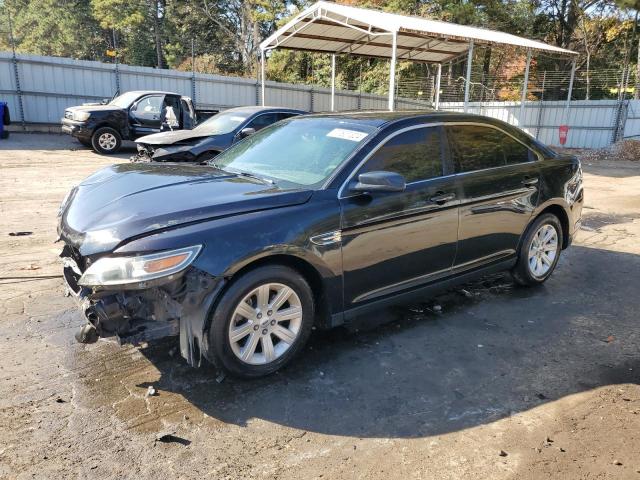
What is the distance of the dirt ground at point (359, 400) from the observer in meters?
2.69

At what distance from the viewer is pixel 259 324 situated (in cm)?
332

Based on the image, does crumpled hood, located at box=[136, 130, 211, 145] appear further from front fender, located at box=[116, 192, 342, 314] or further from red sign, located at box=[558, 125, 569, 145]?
red sign, located at box=[558, 125, 569, 145]

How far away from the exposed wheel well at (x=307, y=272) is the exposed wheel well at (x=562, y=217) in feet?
9.26

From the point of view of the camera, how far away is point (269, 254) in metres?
3.24

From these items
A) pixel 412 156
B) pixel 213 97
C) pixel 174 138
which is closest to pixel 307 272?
pixel 412 156

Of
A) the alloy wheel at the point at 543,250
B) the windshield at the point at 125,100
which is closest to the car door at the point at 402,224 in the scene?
the alloy wheel at the point at 543,250

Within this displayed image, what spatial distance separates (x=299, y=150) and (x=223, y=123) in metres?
6.44

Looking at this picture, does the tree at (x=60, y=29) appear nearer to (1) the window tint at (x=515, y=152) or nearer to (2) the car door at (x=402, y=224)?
(1) the window tint at (x=515, y=152)

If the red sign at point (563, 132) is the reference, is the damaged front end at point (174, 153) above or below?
above

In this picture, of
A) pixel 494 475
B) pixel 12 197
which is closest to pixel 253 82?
pixel 12 197

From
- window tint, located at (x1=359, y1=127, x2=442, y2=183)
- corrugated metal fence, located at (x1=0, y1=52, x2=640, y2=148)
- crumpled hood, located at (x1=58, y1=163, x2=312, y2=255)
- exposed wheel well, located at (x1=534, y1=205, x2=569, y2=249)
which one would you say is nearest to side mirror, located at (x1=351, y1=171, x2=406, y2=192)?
window tint, located at (x1=359, y1=127, x2=442, y2=183)

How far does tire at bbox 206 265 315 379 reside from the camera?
10.3 ft

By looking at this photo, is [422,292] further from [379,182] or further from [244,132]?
[244,132]

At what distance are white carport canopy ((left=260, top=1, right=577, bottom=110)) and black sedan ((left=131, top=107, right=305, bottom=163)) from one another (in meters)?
3.49
